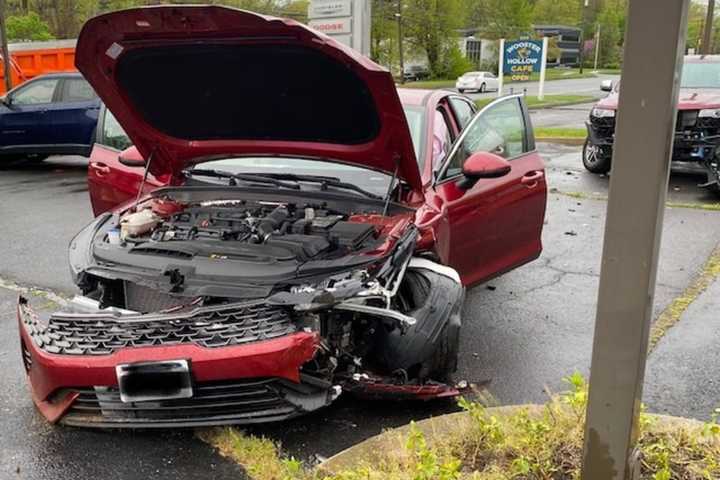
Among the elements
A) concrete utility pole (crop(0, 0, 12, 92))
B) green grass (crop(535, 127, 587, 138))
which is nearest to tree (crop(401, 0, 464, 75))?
green grass (crop(535, 127, 587, 138))

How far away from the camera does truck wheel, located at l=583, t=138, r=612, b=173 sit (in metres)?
11.0

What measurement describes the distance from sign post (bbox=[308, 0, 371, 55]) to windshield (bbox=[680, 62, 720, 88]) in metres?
5.16

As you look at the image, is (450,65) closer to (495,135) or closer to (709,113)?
(709,113)

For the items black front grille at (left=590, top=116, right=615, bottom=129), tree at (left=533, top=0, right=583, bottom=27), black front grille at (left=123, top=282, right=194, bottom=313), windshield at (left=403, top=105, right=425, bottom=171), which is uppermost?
tree at (left=533, top=0, right=583, bottom=27)

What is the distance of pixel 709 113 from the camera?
9.12 meters

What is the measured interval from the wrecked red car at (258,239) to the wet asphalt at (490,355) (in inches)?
7.3

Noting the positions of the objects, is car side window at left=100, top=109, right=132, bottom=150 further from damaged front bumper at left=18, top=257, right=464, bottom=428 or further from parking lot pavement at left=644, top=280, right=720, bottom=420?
parking lot pavement at left=644, top=280, right=720, bottom=420

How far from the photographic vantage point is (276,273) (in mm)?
3215

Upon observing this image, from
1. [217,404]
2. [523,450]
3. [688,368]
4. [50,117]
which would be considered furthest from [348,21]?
[523,450]

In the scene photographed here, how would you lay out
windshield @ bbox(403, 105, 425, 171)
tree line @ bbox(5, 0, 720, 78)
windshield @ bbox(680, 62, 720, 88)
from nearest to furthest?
windshield @ bbox(403, 105, 425, 171), windshield @ bbox(680, 62, 720, 88), tree line @ bbox(5, 0, 720, 78)

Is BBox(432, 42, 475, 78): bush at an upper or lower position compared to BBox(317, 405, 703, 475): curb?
upper

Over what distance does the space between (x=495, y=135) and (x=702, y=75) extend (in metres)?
7.38

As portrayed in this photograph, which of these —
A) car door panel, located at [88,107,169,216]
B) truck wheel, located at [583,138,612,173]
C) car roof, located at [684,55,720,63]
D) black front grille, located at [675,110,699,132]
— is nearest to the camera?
car door panel, located at [88,107,169,216]

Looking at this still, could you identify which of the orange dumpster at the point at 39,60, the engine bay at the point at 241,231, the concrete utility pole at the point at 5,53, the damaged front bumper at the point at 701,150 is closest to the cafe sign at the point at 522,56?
the orange dumpster at the point at 39,60
